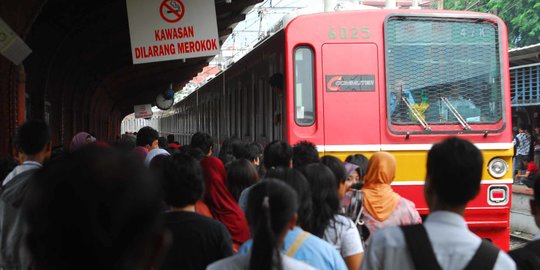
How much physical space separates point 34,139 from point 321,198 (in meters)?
1.78

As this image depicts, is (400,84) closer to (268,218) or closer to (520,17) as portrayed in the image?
(268,218)

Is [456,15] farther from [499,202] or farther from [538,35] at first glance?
[538,35]

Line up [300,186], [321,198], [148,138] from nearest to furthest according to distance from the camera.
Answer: [300,186] < [321,198] < [148,138]

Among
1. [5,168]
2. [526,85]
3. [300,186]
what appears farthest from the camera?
[526,85]

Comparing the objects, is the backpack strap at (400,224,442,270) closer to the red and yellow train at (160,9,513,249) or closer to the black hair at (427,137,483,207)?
the black hair at (427,137,483,207)

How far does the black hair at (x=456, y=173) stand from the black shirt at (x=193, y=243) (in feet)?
3.41

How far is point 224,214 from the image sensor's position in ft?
13.1

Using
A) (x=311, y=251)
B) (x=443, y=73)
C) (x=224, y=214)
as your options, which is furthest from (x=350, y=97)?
(x=311, y=251)

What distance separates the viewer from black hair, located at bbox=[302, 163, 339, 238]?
312 cm

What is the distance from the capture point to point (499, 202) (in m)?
6.17

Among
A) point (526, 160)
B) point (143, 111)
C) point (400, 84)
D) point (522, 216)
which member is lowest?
point (522, 216)

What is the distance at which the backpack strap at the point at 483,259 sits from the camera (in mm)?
2035

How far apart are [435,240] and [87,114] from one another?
15.1 metres

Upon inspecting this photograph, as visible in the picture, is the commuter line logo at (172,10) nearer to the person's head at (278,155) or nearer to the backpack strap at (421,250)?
the person's head at (278,155)
